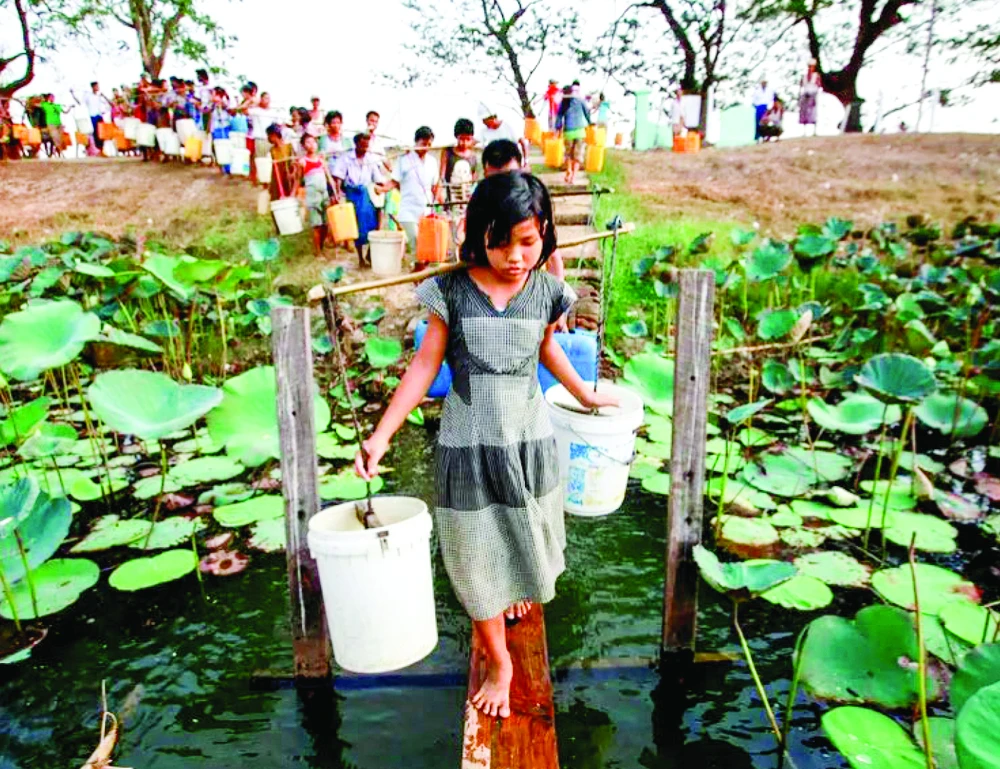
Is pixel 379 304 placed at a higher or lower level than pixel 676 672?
higher

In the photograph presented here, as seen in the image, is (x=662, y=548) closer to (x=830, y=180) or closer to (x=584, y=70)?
(x=830, y=180)

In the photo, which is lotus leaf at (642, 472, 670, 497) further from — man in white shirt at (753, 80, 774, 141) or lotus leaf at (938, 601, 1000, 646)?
man in white shirt at (753, 80, 774, 141)

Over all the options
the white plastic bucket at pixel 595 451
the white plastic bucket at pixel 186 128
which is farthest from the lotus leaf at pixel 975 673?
the white plastic bucket at pixel 186 128

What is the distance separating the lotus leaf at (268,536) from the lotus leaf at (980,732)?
10.1 feet

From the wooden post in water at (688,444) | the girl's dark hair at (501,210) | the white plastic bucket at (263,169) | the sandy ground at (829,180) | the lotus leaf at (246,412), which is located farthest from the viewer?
the white plastic bucket at (263,169)

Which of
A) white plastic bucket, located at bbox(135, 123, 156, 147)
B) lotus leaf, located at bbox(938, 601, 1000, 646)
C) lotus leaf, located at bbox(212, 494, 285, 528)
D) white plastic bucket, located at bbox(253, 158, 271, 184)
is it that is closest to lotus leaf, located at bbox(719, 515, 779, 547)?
lotus leaf, located at bbox(938, 601, 1000, 646)

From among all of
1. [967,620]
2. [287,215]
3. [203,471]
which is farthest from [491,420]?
[287,215]

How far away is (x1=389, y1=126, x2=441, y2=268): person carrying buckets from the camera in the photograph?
7.18 metres

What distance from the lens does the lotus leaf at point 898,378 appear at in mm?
2828

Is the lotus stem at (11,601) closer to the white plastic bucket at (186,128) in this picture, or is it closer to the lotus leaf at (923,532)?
the lotus leaf at (923,532)

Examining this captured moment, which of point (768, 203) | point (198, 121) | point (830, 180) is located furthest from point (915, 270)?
point (198, 121)

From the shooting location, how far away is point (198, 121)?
13.1 metres

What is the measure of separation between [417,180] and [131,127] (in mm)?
10210

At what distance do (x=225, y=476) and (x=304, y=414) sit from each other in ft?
7.87
